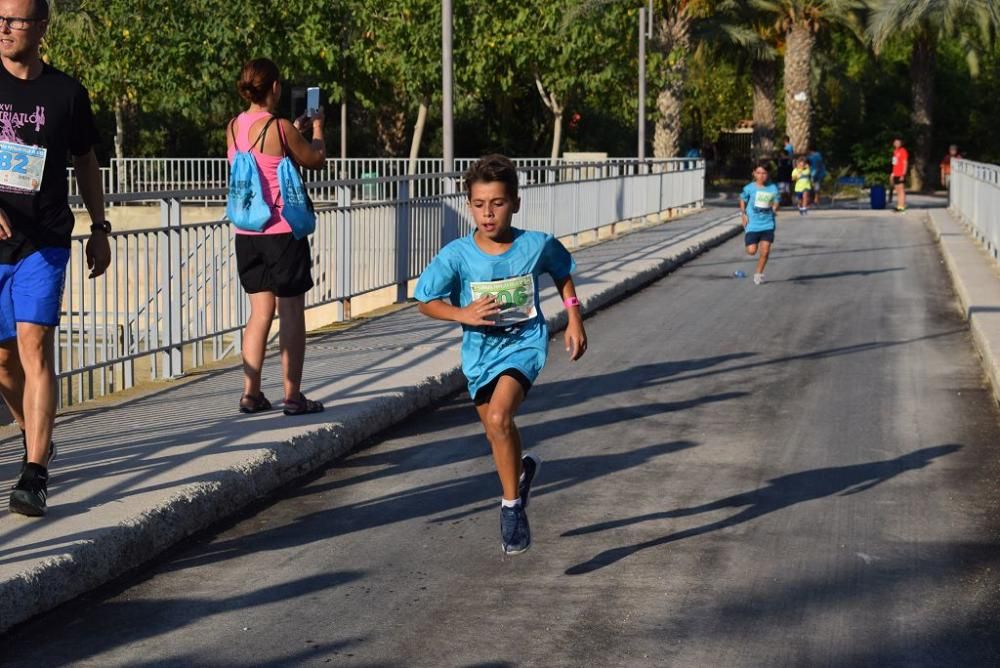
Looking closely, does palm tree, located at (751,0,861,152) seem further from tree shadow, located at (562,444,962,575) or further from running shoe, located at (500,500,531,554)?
running shoe, located at (500,500,531,554)

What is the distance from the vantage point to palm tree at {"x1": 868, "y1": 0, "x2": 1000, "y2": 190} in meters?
44.3

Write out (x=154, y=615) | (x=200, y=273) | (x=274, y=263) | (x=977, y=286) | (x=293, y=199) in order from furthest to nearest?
(x=977, y=286) → (x=200, y=273) → (x=274, y=263) → (x=293, y=199) → (x=154, y=615)

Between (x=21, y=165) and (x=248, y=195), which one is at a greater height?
(x=21, y=165)

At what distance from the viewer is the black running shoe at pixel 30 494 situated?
6.07 metres

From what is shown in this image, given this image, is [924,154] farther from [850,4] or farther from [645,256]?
[645,256]

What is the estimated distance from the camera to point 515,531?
A: 6109 mm

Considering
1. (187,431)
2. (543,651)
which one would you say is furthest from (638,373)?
(543,651)

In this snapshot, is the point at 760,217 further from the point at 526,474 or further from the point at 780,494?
the point at 526,474

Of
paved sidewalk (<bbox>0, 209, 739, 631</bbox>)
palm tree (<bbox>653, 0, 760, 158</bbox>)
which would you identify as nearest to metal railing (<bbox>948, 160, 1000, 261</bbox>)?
palm tree (<bbox>653, 0, 760, 158</bbox>)

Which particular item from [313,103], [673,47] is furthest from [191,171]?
[313,103]

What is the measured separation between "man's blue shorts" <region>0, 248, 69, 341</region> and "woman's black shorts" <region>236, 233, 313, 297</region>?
242 cm

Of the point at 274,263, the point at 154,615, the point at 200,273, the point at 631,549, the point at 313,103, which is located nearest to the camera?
the point at 154,615

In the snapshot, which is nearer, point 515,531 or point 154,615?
point 154,615

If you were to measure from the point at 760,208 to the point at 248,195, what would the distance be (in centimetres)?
1167
